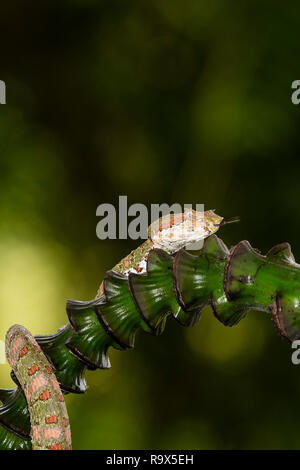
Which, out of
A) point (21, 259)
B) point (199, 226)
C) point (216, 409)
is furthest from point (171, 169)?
point (199, 226)

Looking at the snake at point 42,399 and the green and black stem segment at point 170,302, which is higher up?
the green and black stem segment at point 170,302

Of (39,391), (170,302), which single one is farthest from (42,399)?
(170,302)

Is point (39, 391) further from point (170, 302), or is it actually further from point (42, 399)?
point (170, 302)

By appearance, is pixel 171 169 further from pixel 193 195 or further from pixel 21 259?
pixel 21 259

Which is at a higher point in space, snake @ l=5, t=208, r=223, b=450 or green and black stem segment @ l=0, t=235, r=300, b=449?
green and black stem segment @ l=0, t=235, r=300, b=449

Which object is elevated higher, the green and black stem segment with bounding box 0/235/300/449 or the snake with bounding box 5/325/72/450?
the green and black stem segment with bounding box 0/235/300/449
